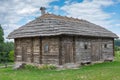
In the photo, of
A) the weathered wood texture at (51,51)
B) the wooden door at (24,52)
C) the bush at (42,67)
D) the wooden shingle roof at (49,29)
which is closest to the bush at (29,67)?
the bush at (42,67)

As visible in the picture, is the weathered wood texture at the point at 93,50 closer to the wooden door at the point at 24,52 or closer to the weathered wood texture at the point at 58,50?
the weathered wood texture at the point at 58,50

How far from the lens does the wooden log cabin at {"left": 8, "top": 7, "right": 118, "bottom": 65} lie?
22.9 meters

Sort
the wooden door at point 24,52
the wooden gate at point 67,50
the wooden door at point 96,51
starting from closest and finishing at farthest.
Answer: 1. the wooden gate at point 67,50
2. the wooden door at point 24,52
3. the wooden door at point 96,51

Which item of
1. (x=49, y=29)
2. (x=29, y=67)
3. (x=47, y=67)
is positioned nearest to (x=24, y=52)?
(x=29, y=67)

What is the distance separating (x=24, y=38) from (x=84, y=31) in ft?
19.4

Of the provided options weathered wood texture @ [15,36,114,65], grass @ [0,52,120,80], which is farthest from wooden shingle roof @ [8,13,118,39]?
grass @ [0,52,120,80]

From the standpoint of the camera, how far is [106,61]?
98.0 feet

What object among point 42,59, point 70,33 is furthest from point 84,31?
point 42,59

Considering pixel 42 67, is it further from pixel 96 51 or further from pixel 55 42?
pixel 96 51

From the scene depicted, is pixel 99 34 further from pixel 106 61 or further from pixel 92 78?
pixel 92 78

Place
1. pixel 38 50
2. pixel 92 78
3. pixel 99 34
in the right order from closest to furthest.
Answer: pixel 92 78 < pixel 38 50 < pixel 99 34

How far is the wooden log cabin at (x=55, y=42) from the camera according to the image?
22891 millimetres

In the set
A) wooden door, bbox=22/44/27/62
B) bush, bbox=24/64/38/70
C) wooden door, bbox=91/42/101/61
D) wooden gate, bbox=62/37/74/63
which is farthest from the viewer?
wooden door, bbox=91/42/101/61

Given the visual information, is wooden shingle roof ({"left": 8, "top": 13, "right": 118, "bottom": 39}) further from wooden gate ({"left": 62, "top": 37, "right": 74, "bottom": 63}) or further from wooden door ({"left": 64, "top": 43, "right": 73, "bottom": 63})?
wooden door ({"left": 64, "top": 43, "right": 73, "bottom": 63})
